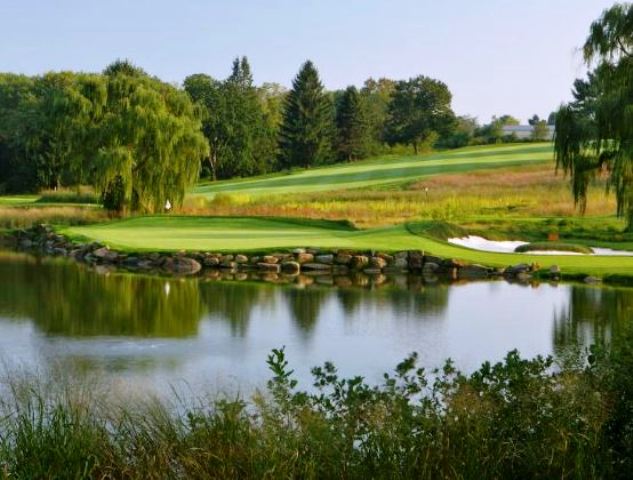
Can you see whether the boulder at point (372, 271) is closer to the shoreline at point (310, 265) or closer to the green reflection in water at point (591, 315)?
the shoreline at point (310, 265)

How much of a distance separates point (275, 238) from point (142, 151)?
1106cm

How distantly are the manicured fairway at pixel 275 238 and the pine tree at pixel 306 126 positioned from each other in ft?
152

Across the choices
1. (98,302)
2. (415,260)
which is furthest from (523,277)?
(98,302)

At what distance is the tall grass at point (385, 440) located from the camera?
5.93m

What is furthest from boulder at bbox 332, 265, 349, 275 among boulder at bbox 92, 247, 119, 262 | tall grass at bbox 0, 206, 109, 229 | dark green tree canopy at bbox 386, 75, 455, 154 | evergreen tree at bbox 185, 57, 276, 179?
dark green tree canopy at bbox 386, 75, 455, 154

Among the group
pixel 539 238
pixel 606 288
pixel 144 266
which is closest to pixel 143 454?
pixel 606 288

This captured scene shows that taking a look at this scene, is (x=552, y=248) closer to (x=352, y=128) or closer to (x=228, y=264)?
(x=228, y=264)

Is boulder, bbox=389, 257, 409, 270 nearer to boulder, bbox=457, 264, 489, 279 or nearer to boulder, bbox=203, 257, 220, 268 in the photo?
boulder, bbox=457, 264, 489, 279

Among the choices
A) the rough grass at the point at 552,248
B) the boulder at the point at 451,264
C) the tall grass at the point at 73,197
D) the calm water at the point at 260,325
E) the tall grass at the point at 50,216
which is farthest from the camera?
the tall grass at the point at 73,197

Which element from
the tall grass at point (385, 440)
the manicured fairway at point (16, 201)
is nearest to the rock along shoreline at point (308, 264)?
the tall grass at point (385, 440)

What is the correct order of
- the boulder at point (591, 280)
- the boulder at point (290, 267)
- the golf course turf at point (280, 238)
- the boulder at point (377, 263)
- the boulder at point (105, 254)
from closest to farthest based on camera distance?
the boulder at point (591, 280) → the golf course turf at point (280, 238) → the boulder at point (290, 267) → the boulder at point (377, 263) → the boulder at point (105, 254)

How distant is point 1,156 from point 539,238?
5202cm

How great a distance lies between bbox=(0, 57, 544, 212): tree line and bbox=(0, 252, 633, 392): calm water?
15376 mm

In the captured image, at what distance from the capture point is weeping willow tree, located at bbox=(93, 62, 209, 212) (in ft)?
120
